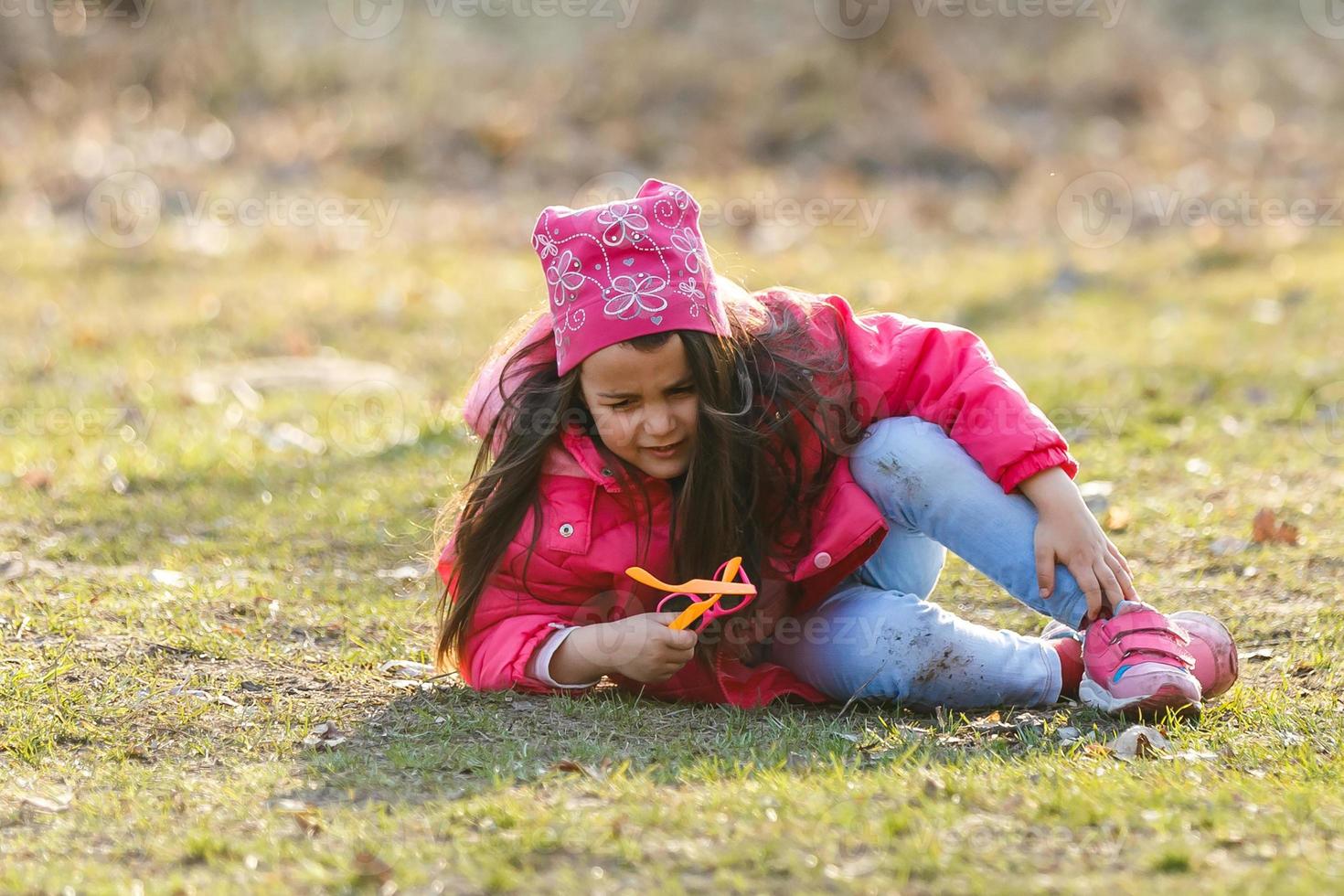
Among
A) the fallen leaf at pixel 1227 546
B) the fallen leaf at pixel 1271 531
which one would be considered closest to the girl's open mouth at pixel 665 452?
the fallen leaf at pixel 1227 546

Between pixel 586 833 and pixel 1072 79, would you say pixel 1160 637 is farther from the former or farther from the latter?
pixel 1072 79

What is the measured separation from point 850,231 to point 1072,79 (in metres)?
4.07

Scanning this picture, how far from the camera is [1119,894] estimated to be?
6.97 ft

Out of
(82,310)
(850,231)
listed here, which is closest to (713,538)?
(82,310)

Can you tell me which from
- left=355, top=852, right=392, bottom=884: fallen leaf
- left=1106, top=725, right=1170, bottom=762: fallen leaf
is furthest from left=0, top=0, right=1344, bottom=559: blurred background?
left=1106, top=725, right=1170, bottom=762: fallen leaf

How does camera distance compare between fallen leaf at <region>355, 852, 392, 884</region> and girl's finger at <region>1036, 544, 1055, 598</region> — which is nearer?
fallen leaf at <region>355, 852, 392, 884</region>
